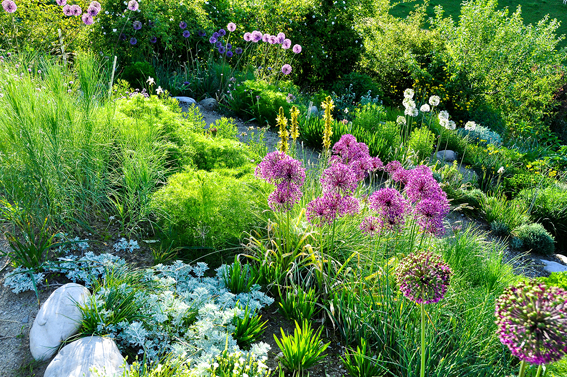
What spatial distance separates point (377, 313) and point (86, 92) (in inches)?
124

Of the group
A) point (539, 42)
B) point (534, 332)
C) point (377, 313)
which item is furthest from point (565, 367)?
point (539, 42)

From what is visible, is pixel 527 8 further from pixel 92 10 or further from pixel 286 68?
pixel 92 10

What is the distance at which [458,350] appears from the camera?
8.18 feet

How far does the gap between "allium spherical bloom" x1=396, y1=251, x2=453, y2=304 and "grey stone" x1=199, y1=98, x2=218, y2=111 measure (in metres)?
6.09

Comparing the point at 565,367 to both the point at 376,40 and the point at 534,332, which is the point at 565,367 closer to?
the point at 534,332

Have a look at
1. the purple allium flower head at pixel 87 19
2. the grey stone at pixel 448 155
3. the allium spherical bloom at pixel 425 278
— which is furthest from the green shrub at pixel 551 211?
the purple allium flower head at pixel 87 19

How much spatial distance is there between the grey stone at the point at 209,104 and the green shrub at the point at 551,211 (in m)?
5.11

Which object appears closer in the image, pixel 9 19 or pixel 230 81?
pixel 9 19

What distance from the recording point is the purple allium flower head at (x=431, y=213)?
2.42 metres

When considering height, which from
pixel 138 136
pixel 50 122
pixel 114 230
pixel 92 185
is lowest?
pixel 114 230

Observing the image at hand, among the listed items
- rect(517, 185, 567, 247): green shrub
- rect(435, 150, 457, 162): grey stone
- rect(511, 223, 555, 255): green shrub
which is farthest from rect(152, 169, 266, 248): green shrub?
rect(435, 150, 457, 162): grey stone

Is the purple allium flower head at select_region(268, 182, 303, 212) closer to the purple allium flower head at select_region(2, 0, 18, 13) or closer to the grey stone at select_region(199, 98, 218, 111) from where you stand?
the purple allium flower head at select_region(2, 0, 18, 13)

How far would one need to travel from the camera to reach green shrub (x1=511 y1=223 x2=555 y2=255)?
18.6 ft

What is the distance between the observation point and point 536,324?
126 centimetres
